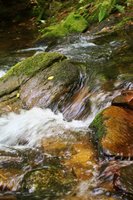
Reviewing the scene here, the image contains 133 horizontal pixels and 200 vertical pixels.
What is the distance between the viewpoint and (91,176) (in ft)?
15.0

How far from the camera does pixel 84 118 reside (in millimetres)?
6426

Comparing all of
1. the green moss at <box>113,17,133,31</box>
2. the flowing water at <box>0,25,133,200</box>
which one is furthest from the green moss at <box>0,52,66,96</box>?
the green moss at <box>113,17,133,31</box>

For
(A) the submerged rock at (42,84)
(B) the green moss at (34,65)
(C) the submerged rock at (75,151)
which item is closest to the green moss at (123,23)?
(A) the submerged rock at (42,84)

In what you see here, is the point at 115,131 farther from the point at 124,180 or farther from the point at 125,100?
the point at 124,180

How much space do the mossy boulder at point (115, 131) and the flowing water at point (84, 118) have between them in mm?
215

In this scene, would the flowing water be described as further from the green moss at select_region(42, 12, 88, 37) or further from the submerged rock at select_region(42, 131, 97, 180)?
the green moss at select_region(42, 12, 88, 37)

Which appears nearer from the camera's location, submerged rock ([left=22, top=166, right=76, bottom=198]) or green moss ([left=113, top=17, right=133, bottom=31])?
submerged rock ([left=22, top=166, right=76, bottom=198])

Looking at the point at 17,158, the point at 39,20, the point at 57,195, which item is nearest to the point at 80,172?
the point at 57,195

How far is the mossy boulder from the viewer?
190 inches

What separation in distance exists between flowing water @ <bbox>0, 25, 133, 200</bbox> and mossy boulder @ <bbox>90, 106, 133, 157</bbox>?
215 mm

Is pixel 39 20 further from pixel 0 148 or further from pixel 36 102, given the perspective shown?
pixel 0 148

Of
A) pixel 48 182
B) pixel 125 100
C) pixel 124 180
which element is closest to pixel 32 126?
pixel 125 100

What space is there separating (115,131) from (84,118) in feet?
4.43

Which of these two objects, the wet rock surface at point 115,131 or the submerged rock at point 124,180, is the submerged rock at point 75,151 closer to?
the wet rock surface at point 115,131
